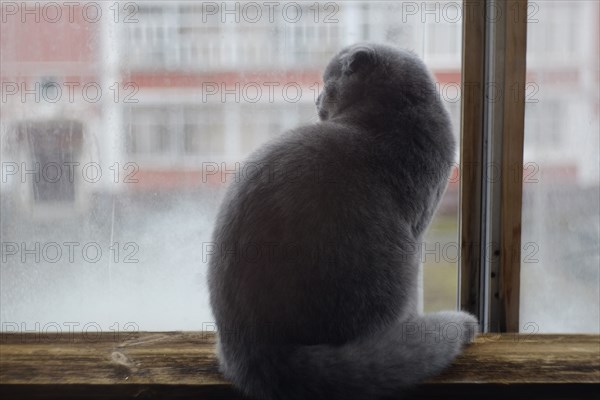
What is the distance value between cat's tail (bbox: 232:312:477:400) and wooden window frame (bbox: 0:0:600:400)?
5cm

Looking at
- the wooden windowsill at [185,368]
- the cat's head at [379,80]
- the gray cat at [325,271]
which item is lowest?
the wooden windowsill at [185,368]

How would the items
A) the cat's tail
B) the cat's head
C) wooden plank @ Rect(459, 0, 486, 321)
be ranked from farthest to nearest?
1. wooden plank @ Rect(459, 0, 486, 321)
2. the cat's head
3. the cat's tail

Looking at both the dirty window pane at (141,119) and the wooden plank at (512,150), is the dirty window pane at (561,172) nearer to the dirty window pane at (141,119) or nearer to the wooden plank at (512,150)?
the wooden plank at (512,150)

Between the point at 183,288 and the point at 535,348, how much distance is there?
31.3 inches

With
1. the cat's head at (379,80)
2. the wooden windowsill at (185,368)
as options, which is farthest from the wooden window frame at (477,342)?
the cat's head at (379,80)

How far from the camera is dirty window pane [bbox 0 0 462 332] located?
56.8 inches

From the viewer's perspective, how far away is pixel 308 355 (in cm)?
109

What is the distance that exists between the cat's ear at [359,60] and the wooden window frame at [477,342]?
0.25 metres

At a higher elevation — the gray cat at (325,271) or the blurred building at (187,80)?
the blurred building at (187,80)

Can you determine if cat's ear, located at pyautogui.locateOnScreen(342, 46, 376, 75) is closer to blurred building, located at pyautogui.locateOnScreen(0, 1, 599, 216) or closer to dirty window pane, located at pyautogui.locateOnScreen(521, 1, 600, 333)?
blurred building, located at pyautogui.locateOnScreen(0, 1, 599, 216)

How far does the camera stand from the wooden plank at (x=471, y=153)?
4.65ft

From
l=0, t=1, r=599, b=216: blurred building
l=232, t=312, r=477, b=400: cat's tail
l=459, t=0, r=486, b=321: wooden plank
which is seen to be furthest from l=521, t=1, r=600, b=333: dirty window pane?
l=232, t=312, r=477, b=400: cat's tail

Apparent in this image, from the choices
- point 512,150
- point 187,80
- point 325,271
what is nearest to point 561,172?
point 512,150

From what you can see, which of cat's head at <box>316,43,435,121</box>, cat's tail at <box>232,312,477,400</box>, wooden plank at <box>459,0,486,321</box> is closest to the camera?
cat's tail at <box>232,312,477,400</box>
